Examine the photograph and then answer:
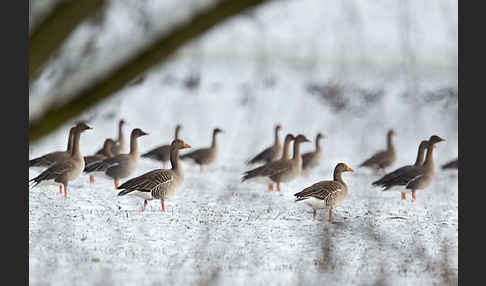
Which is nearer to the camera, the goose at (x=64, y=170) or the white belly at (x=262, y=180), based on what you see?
the goose at (x=64, y=170)

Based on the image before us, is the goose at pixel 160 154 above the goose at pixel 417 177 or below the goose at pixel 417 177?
above

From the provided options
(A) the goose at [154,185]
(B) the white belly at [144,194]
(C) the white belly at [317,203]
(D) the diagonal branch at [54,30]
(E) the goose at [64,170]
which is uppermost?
(D) the diagonal branch at [54,30]

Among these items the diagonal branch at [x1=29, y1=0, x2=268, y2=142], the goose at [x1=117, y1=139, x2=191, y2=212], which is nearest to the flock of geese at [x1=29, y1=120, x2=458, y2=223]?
the goose at [x1=117, y1=139, x2=191, y2=212]

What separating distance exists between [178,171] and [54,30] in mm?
5009

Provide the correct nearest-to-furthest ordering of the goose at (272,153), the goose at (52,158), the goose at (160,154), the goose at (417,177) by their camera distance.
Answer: the goose at (52,158) < the goose at (417,177) < the goose at (160,154) < the goose at (272,153)

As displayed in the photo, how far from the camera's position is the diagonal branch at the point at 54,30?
748 mm

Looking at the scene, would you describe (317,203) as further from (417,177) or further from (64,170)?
(64,170)

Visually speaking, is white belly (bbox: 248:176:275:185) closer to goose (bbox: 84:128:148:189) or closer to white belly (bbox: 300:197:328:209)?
goose (bbox: 84:128:148:189)

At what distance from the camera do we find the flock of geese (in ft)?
17.4

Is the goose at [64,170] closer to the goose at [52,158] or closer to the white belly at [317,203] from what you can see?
the goose at [52,158]

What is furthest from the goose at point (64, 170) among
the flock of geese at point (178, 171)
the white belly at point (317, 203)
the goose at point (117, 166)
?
the white belly at point (317, 203)

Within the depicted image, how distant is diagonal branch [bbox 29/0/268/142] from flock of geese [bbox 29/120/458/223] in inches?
136

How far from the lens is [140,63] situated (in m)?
0.73

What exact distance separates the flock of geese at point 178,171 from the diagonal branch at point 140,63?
345 cm
